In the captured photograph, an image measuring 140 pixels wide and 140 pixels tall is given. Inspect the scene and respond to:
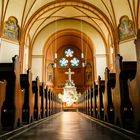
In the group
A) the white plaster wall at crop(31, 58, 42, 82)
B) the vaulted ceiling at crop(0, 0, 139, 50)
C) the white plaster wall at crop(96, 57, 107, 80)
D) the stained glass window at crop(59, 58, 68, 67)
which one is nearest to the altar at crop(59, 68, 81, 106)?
the white plaster wall at crop(31, 58, 42, 82)

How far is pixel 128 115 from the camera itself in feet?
15.8

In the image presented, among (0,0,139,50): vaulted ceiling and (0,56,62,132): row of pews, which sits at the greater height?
(0,0,139,50): vaulted ceiling

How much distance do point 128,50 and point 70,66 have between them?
11532 mm

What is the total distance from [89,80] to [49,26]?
7.75 m

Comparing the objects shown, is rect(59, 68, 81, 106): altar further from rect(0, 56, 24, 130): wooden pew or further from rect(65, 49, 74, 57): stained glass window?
rect(0, 56, 24, 130): wooden pew

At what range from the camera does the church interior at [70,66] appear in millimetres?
4035

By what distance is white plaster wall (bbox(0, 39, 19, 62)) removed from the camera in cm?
1502

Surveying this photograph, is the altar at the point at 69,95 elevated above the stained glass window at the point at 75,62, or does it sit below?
below

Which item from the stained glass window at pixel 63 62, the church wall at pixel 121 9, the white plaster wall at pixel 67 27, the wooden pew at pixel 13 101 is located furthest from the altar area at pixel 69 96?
the wooden pew at pixel 13 101

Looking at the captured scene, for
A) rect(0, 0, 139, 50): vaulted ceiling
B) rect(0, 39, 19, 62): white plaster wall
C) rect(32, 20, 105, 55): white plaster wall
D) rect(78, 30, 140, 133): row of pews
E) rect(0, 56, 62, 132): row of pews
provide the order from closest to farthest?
Result: rect(78, 30, 140, 133): row of pews, rect(0, 56, 62, 132): row of pews, rect(0, 39, 19, 62): white plaster wall, rect(0, 0, 139, 50): vaulted ceiling, rect(32, 20, 105, 55): white plaster wall

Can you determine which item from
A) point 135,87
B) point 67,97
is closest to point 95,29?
point 67,97

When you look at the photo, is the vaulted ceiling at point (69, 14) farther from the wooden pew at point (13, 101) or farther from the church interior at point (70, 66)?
the wooden pew at point (13, 101)

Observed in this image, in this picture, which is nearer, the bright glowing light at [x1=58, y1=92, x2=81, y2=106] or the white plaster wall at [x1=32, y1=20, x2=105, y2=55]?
the white plaster wall at [x1=32, y1=20, x2=105, y2=55]

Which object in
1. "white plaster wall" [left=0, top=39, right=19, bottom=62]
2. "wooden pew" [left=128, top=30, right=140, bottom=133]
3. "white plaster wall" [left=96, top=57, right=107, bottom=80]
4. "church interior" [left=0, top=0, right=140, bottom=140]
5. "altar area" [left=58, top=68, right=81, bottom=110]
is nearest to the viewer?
"wooden pew" [left=128, top=30, right=140, bottom=133]
